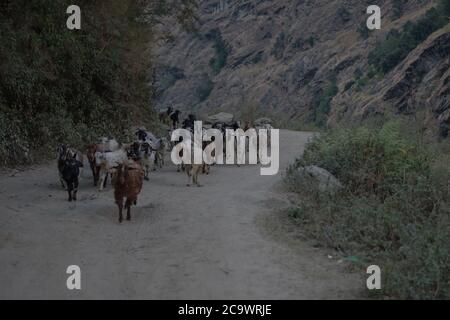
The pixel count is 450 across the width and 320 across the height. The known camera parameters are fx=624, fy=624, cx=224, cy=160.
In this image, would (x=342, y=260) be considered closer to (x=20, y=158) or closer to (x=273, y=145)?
(x=20, y=158)

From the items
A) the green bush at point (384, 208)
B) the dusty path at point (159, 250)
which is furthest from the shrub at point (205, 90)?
the dusty path at point (159, 250)

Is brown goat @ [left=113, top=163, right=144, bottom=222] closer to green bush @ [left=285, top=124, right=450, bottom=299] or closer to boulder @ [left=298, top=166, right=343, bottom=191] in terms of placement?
green bush @ [left=285, top=124, right=450, bottom=299]

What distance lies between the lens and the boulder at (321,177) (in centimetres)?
1370

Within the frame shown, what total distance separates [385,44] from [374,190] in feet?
135

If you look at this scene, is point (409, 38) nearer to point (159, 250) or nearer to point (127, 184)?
point (127, 184)

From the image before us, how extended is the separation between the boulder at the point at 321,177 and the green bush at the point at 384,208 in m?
0.19

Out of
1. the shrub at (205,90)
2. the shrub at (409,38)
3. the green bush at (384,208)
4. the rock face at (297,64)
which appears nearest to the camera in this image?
the green bush at (384,208)

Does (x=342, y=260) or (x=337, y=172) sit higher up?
(x=337, y=172)

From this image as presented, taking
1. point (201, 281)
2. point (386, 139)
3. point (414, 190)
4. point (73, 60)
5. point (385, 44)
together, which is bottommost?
point (201, 281)

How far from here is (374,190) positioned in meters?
14.1

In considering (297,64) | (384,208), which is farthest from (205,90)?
(384,208)

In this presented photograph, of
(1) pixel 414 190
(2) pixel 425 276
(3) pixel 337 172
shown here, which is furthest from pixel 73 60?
(2) pixel 425 276

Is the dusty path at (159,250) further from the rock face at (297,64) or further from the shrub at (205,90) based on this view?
the shrub at (205,90)

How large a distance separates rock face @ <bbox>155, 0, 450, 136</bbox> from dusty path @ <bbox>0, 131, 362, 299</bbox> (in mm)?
24394
